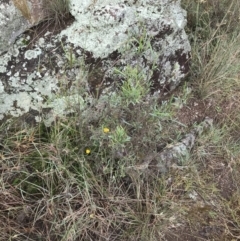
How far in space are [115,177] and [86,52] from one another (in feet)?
2.30

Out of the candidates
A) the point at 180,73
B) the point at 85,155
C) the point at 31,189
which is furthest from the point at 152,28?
the point at 31,189

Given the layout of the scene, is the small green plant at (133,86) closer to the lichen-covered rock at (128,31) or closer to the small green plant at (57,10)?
the lichen-covered rock at (128,31)

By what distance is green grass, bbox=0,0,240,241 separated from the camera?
7.01 feet

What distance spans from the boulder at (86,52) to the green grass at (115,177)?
0.06m

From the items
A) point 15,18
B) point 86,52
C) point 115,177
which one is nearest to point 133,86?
point 86,52

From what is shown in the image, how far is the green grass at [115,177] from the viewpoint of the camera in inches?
84.1

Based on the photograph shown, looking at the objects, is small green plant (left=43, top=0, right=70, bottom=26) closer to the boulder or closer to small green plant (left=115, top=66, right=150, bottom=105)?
the boulder

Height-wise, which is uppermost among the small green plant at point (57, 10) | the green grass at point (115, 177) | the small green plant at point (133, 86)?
the small green plant at point (57, 10)

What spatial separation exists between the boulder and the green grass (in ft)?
0.20

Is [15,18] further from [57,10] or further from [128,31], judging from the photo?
[128,31]

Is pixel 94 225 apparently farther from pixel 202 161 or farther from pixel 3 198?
pixel 202 161

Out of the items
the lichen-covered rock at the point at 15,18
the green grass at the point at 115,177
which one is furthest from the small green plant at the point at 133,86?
the lichen-covered rock at the point at 15,18

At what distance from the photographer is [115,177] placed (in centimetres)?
225

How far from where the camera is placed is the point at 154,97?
248 cm
